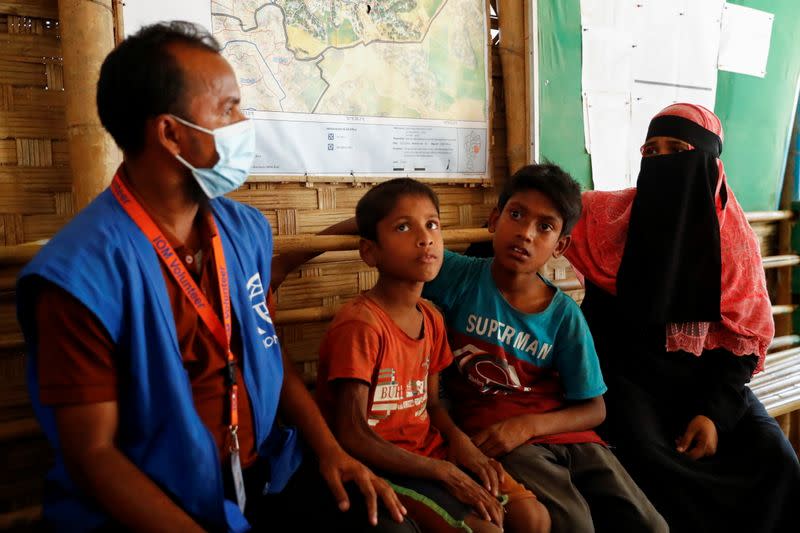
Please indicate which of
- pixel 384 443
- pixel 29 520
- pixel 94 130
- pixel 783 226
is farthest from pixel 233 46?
pixel 783 226

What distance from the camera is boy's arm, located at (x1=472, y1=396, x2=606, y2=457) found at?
1577 mm

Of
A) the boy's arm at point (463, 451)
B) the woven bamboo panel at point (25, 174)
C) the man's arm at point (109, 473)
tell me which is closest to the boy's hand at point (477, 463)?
the boy's arm at point (463, 451)

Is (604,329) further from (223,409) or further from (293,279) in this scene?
(223,409)

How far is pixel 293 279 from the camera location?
221 centimetres

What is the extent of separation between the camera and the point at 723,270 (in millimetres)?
2072

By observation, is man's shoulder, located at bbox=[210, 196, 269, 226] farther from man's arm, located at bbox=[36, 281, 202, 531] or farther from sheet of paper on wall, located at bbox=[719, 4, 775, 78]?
sheet of paper on wall, located at bbox=[719, 4, 775, 78]

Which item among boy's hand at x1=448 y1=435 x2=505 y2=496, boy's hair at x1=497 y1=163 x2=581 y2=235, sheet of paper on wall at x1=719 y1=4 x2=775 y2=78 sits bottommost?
boy's hand at x1=448 y1=435 x2=505 y2=496

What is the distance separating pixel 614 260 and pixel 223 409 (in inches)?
59.4

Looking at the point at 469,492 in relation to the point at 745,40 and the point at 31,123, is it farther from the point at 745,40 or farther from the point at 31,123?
the point at 745,40

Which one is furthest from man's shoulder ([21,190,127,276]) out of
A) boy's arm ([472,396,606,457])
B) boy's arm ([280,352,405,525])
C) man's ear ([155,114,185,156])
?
boy's arm ([472,396,606,457])

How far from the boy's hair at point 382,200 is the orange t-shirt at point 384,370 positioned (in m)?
0.19

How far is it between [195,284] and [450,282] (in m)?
0.85

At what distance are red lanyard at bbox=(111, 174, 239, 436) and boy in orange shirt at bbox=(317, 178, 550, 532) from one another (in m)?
0.27

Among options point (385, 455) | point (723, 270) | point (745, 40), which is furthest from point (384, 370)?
point (745, 40)
